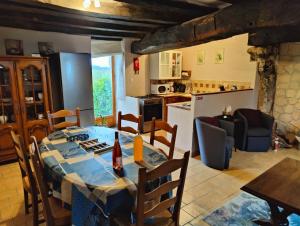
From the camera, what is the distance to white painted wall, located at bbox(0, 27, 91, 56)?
3846 mm

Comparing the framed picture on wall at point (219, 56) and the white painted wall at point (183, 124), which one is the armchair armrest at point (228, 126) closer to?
the white painted wall at point (183, 124)

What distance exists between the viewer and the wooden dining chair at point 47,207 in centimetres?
155

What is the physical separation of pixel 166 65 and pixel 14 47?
3497mm

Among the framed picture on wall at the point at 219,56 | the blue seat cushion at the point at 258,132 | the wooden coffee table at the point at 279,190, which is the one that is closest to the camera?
the wooden coffee table at the point at 279,190

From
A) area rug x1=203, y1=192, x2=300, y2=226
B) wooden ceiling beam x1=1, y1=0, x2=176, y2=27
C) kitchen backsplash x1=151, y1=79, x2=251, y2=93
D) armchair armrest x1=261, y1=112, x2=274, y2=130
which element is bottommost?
area rug x1=203, y1=192, x2=300, y2=226

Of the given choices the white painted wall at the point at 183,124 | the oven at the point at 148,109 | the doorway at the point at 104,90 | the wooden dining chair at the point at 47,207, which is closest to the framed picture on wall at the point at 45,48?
the doorway at the point at 104,90

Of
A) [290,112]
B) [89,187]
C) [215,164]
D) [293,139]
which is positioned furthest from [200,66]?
[89,187]

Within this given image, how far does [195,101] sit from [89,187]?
8.59ft

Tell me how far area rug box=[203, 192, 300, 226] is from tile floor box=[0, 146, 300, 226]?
0.09 metres

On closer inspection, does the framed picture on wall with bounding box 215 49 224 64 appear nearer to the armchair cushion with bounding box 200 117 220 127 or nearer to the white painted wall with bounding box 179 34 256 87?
the white painted wall with bounding box 179 34 256 87

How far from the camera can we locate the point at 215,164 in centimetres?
339

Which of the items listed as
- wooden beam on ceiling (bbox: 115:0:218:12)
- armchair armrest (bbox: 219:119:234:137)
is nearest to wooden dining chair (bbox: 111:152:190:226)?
wooden beam on ceiling (bbox: 115:0:218:12)

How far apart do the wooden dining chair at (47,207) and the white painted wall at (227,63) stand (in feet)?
14.8

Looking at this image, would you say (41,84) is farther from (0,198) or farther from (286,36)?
(286,36)
